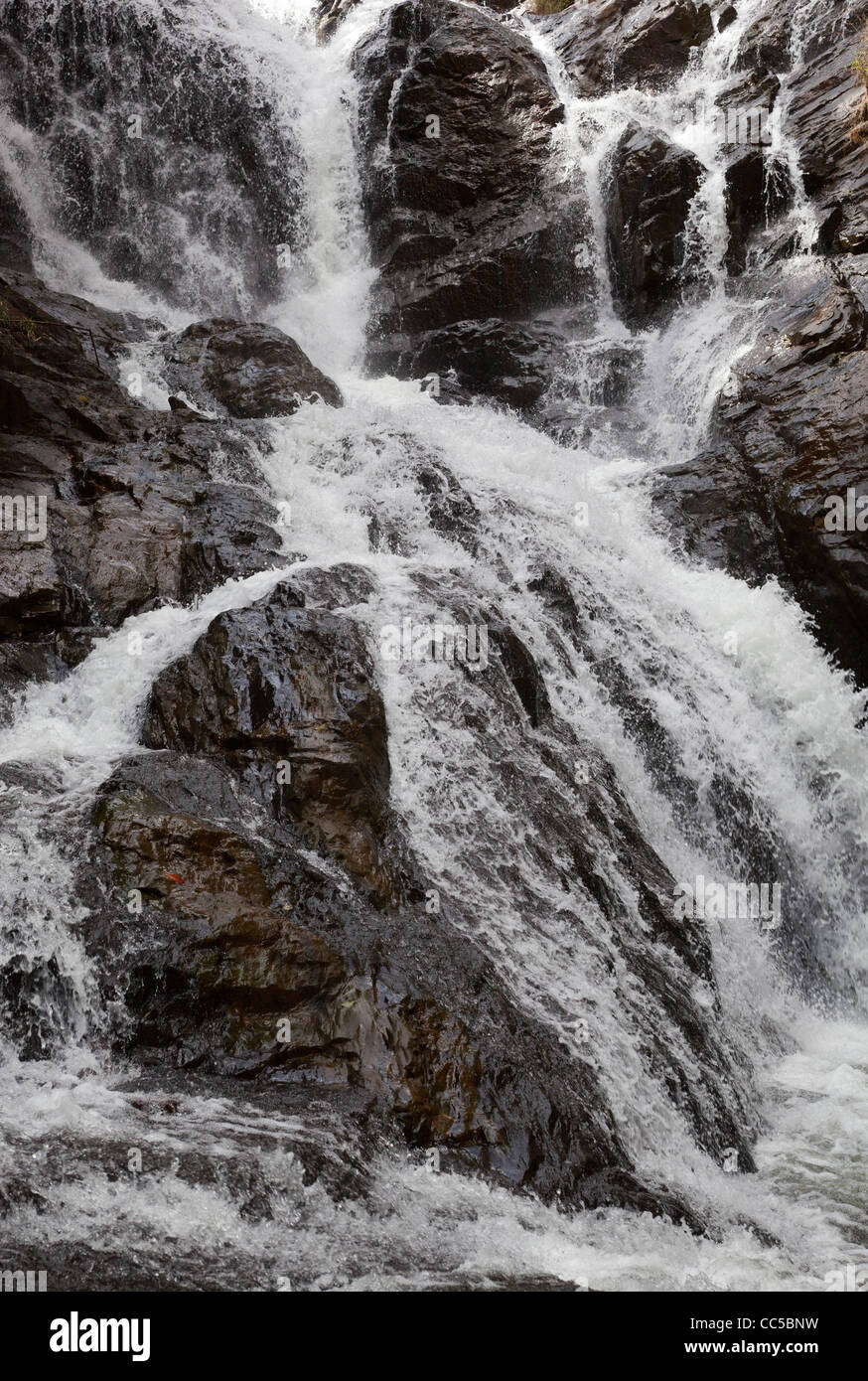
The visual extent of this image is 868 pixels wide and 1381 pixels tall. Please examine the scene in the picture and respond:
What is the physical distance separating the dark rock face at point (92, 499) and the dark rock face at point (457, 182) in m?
6.10

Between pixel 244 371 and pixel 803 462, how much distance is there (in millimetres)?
6432

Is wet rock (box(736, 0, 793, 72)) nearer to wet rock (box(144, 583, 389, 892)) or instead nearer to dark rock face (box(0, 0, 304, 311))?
dark rock face (box(0, 0, 304, 311))

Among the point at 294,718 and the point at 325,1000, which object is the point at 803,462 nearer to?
the point at 294,718

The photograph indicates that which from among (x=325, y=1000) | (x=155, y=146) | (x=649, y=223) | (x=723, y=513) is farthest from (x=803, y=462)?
(x=155, y=146)

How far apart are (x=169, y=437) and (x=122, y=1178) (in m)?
8.34

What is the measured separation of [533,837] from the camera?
6.86 metres

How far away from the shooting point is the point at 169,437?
10984 mm

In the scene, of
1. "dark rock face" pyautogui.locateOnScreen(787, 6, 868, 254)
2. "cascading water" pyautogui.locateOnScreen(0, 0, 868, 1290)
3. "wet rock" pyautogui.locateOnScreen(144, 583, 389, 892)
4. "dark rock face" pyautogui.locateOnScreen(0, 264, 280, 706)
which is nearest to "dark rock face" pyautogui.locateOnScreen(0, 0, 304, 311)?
"cascading water" pyautogui.locateOnScreen(0, 0, 868, 1290)

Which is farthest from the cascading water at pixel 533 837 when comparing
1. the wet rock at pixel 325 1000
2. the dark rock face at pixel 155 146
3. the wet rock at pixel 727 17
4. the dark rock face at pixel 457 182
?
the wet rock at pixel 727 17

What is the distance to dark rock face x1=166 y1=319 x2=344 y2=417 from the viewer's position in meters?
12.5

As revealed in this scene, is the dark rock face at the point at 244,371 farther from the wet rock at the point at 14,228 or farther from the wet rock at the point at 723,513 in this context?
the wet rock at the point at 723,513

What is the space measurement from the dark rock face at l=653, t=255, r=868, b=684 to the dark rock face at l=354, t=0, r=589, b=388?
16.3ft
